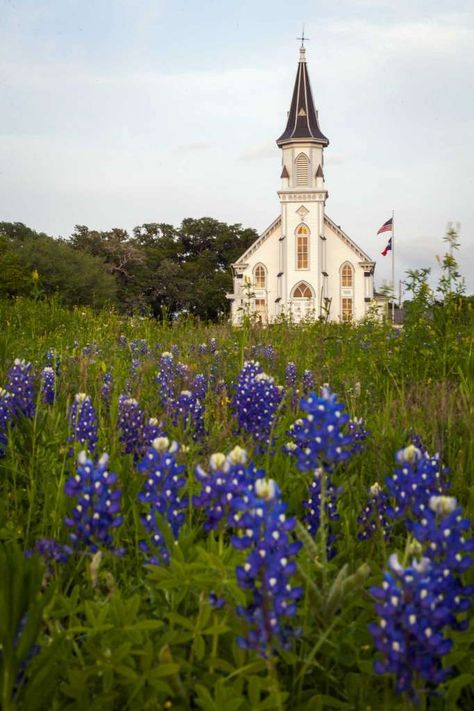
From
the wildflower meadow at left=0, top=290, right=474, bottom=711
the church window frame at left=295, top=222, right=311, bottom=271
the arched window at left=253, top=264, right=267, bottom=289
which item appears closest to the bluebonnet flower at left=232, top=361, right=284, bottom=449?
the wildflower meadow at left=0, top=290, right=474, bottom=711

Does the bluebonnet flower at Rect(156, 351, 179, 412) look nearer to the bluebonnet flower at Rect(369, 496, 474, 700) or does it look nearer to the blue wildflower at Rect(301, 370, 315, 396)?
the blue wildflower at Rect(301, 370, 315, 396)

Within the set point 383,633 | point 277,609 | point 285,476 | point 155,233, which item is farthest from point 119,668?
point 155,233

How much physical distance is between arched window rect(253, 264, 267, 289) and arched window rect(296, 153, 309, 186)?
7302 mm

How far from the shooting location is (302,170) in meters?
57.3

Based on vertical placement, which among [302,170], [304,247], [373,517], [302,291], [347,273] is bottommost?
[373,517]

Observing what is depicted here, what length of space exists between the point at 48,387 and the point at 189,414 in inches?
42.6

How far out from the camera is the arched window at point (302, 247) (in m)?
56.1

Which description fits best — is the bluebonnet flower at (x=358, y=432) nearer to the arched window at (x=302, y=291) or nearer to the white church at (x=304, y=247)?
the white church at (x=304, y=247)

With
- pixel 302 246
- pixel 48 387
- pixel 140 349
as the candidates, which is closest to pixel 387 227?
pixel 302 246

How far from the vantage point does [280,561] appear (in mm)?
1491

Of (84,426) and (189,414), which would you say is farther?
(189,414)

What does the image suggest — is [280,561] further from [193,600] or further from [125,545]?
[125,545]

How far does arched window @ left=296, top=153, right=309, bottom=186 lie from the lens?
5721 centimetres

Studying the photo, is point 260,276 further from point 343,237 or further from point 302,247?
point 343,237
